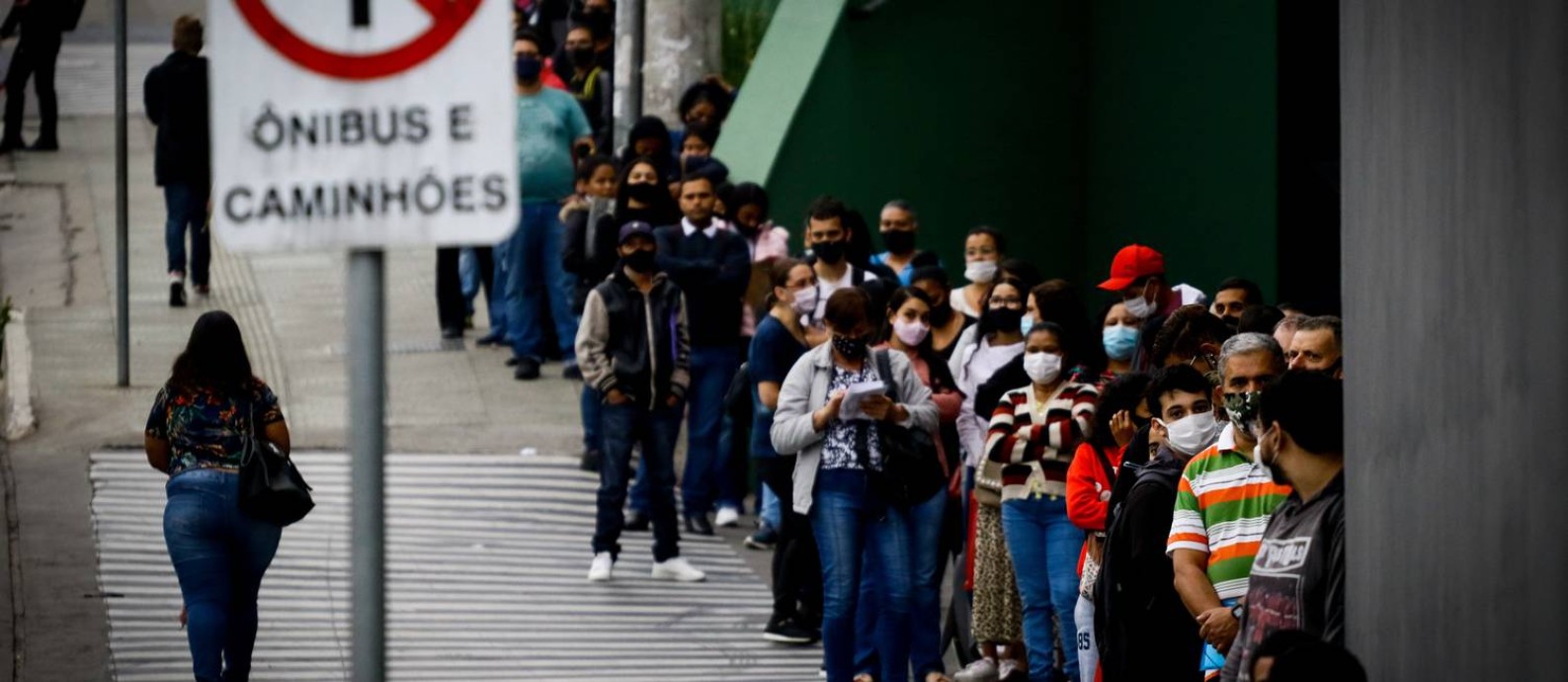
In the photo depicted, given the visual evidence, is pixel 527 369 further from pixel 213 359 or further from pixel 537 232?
pixel 213 359

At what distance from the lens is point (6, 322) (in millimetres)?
15016

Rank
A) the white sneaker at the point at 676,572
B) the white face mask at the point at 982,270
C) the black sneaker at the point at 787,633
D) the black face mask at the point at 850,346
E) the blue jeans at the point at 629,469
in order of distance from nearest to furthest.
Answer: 1. the black face mask at the point at 850,346
2. the black sneaker at the point at 787,633
3. the blue jeans at the point at 629,469
4. the white sneaker at the point at 676,572
5. the white face mask at the point at 982,270

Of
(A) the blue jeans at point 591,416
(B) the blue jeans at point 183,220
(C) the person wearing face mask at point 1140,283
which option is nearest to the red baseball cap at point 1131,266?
(C) the person wearing face mask at point 1140,283

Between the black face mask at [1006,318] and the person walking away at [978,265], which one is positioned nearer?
the black face mask at [1006,318]

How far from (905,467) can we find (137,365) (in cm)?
684

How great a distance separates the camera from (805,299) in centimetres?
1162

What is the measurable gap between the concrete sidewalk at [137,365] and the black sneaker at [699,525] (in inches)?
40.7

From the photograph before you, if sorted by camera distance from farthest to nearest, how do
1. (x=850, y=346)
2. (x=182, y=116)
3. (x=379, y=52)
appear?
(x=182, y=116) → (x=850, y=346) → (x=379, y=52)

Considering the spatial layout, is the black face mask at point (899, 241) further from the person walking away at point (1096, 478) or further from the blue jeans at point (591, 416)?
the person walking away at point (1096, 478)

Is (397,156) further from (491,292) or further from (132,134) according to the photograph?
(132,134)

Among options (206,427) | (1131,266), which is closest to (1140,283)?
(1131,266)

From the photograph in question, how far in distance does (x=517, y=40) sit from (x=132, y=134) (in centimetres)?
736

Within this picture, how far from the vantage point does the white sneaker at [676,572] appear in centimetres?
1210

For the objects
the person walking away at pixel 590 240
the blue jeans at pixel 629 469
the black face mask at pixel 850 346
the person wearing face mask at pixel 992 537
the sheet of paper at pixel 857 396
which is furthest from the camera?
the person walking away at pixel 590 240
